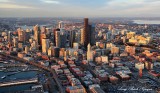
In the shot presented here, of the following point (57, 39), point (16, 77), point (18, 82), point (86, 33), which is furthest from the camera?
point (86, 33)

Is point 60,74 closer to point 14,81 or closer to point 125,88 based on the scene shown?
point 14,81

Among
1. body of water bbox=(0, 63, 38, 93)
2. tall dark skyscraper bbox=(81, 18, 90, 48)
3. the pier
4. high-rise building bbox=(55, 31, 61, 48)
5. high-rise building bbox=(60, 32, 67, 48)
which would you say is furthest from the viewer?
tall dark skyscraper bbox=(81, 18, 90, 48)

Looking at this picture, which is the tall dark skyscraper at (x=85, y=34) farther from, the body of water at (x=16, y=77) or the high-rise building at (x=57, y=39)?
the body of water at (x=16, y=77)

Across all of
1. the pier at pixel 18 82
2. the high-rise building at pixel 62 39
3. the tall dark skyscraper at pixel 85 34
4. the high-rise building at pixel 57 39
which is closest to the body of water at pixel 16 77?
the pier at pixel 18 82

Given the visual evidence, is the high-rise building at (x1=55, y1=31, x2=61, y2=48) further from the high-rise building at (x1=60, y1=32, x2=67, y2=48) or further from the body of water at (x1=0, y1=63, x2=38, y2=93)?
the body of water at (x1=0, y1=63, x2=38, y2=93)

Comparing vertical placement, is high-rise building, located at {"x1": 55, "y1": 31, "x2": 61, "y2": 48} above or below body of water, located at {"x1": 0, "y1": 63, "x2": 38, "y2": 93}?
above

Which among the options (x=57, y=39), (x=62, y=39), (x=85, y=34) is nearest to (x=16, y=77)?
(x=57, y=39)

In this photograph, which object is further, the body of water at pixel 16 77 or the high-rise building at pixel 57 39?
the high-rise building at pixel 57 39

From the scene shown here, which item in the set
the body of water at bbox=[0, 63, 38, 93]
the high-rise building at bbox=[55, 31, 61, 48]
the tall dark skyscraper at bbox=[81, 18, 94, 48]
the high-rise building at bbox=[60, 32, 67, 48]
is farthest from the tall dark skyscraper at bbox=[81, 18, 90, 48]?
the body of water at bbox=[0, 63, 38, 93]

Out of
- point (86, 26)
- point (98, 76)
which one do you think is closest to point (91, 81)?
point (98, 76)

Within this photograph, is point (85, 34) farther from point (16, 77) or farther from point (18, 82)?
point (18, 82)

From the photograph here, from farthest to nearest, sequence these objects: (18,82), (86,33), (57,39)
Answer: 1. (86,33)
2. (57,39)
3. (18,82)
